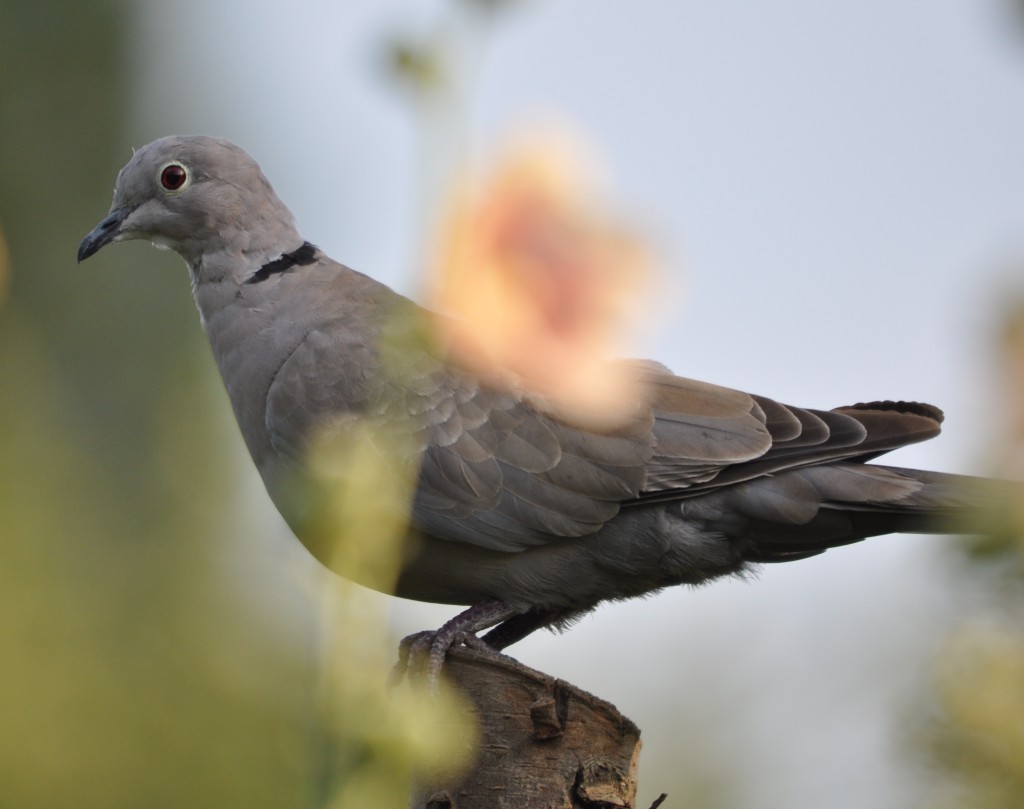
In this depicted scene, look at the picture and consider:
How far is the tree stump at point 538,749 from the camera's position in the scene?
2543 mm

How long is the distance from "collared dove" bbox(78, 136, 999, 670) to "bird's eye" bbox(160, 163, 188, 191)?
64 cm

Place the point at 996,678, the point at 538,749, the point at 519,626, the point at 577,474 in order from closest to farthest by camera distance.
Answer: the point at 996,678 < the point at 538,749 < the point at 577,474 < the point at 519,626

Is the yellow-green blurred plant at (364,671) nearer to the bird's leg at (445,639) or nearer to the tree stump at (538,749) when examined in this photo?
the tree stump at (538,749)

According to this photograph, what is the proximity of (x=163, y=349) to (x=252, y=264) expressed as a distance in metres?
6.31

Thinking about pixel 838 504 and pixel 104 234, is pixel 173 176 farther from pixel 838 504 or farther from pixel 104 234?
pixel 838 504

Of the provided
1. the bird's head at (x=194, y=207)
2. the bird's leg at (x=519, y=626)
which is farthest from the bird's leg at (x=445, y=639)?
the bird's head at (x=194, y=207)

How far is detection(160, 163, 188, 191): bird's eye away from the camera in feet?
13.1

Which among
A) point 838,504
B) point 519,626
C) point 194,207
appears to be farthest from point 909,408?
point 194,207

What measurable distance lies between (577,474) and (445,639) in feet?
2.07

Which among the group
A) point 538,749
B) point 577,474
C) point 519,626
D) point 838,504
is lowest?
point 538,749

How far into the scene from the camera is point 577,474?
3.55 metres

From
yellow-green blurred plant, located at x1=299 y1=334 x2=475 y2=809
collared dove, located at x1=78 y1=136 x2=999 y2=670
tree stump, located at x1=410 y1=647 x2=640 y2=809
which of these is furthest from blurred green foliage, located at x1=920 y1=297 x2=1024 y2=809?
collared dove, located at x1=78 y1=136 x2=999 y2=670

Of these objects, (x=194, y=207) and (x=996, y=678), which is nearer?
(x=996, y=678)

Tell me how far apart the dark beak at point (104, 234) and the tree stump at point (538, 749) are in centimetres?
196
